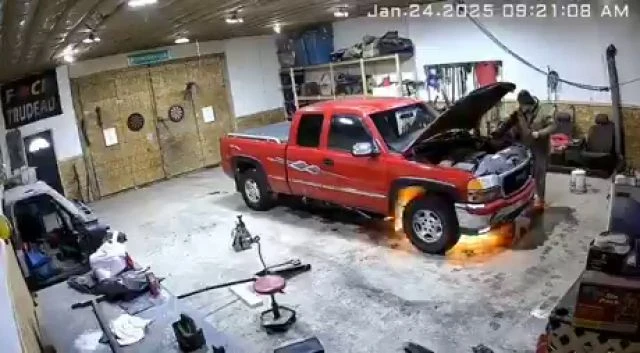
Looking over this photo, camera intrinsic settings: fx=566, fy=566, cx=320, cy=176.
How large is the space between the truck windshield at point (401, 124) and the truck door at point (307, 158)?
87cm

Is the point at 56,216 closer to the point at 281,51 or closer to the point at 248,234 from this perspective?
the point at 248,234

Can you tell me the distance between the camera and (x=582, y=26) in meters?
8.42

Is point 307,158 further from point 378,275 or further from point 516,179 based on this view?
point 516,179

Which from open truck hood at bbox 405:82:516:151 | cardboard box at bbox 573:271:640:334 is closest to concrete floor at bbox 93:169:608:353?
open truck hood at bbox 405:82:516:151

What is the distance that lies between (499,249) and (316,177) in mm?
2436

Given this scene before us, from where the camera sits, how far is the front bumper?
5840mm

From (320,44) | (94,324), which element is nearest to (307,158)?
(94,324)

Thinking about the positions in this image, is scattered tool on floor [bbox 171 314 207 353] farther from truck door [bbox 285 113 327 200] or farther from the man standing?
the man standing

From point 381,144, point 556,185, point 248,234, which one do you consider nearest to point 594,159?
point 556,185

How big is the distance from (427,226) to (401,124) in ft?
4.58

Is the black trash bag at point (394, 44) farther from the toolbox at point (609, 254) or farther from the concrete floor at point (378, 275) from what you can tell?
the toolbox at point (609, 254)

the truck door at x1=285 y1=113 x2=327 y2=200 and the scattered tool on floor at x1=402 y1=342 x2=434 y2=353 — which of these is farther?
the truck door at x1=285 y1=113 x2=327 y2=200

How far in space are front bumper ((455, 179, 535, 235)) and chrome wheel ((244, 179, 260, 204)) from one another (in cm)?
347

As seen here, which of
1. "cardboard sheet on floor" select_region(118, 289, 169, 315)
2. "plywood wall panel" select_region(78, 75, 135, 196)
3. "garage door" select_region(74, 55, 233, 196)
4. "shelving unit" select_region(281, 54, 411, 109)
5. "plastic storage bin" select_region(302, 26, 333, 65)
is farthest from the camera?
"plastic storage bin" select_region(302, 26, 333, 65)
